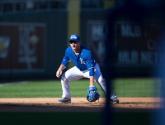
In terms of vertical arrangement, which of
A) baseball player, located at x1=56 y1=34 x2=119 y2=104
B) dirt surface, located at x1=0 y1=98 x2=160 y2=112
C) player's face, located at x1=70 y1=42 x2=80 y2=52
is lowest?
dirt surface, located at x1=0 y1=98 x2=160 y2=112

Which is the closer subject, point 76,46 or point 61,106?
point 61,106

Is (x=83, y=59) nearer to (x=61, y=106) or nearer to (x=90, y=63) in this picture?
(x=90, y=63)

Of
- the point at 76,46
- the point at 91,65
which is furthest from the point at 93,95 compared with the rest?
the point at 76,46

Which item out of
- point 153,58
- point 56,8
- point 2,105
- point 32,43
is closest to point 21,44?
point 32,43

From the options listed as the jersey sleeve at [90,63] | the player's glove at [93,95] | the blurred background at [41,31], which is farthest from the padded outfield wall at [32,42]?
the jersey sleeve at [90,63]

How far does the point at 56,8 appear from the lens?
96.0 feet

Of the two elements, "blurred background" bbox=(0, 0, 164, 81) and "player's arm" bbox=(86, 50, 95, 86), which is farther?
"blurred background" bbox=(0, 0, 164, 81)

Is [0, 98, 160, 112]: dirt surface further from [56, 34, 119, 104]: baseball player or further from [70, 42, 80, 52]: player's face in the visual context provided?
[70, 42, 80, 52]: player's face

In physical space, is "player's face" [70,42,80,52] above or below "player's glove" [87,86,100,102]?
above

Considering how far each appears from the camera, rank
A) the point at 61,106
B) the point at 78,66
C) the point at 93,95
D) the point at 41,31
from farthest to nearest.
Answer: the point at 41,31 → the point at 78,66 → the point at 93,95 → the point at 61,106

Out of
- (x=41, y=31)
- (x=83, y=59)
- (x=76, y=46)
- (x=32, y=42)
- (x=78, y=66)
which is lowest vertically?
(x=78, y=66)

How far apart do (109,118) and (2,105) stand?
322 inches

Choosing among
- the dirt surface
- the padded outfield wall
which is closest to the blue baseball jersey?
the dirt surface

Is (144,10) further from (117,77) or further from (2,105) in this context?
(2,105)
